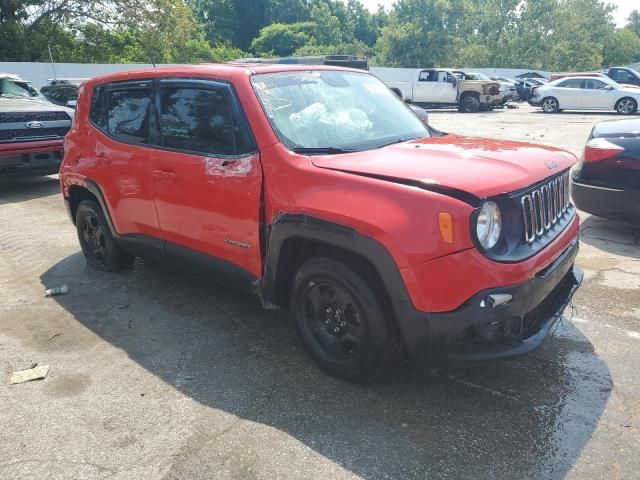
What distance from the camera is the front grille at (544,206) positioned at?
293 centimetres

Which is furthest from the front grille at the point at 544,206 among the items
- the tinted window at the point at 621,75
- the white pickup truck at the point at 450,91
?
the tinted window at the point at 621,75

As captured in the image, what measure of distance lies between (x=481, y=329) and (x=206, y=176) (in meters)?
2.02

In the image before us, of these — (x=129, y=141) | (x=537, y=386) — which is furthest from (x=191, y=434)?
(x=129, y=141)

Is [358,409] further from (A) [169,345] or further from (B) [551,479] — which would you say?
(A) [169,345]

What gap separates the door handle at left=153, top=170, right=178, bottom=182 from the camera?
3939mm

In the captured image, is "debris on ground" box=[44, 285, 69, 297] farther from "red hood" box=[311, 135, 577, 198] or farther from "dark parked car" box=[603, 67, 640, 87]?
"dark parked car" box=[603, 67, 640, 87]

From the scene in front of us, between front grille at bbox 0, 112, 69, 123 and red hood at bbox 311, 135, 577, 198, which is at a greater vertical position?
front grille at bbox 0, 112, 69, 123

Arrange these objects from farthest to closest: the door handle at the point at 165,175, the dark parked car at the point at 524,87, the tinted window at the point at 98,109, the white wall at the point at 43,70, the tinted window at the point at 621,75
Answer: the dark parked car at the point at 524,87 → the tinted window at the point at 621,75 → the white wall at the point at 43,70 → the tinted window at the point at 98,109 → the door handle at the point at 165,175

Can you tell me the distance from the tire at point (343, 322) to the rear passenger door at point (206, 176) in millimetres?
451

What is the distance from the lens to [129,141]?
4.37 m

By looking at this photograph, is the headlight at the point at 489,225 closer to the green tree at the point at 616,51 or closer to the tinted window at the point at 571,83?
the tinted window at the point at 571,83

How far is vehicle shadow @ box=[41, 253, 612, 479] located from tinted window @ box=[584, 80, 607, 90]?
2221 cm

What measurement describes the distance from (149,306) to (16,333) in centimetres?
97

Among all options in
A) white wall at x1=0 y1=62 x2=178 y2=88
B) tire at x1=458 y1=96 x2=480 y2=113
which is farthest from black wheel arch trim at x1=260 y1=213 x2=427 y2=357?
tire at x1=458 y1=96 x2=480 y2=113
